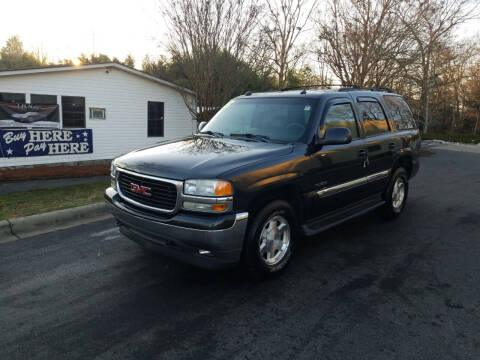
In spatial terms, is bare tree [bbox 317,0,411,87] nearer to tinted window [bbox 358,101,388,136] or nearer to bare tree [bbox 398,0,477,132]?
bare tree [bbox 398,0,477,132]

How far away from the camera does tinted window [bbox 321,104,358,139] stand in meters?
4.55

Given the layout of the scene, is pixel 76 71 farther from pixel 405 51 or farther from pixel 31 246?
pixel 405 51

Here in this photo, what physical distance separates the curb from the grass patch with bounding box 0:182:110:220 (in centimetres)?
28

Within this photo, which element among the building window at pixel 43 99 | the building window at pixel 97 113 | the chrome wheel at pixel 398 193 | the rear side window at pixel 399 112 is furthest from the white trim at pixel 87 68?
the chrome wheel at pixel 398 193

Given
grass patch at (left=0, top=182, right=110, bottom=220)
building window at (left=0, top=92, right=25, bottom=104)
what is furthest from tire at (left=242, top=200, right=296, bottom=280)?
building window at (left=0, top=92, right=25, bottom=104)

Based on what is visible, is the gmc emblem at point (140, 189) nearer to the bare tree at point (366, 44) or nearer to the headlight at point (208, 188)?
the headlight at point (208, 188)

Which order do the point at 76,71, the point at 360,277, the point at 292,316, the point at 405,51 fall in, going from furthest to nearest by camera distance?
the point at 405,51 < the point at 76,71 < the point at 360,277 < the point at 292,316

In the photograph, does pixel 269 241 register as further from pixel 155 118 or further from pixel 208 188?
pixel 155 118

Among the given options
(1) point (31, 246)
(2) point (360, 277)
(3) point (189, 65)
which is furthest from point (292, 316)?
(3) point (189, 65)

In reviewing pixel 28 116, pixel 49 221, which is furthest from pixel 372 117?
pixel 28 116

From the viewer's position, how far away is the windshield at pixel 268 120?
440 centimetres

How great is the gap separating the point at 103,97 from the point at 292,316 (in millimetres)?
14125

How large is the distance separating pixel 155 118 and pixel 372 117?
13114mm

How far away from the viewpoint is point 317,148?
14.0ft
